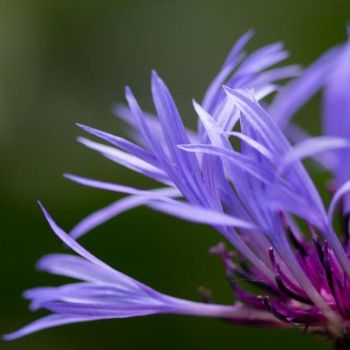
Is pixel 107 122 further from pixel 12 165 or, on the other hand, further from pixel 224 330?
pixel 224 330

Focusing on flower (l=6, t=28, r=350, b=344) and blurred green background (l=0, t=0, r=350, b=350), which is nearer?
flower (l=6, t=28, r=350, b=344)

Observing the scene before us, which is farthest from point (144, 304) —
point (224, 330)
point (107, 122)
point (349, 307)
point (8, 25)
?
point (8, 25)

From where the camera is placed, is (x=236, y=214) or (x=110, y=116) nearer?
(x=236, y=214)

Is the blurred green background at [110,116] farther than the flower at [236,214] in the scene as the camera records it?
Yes
